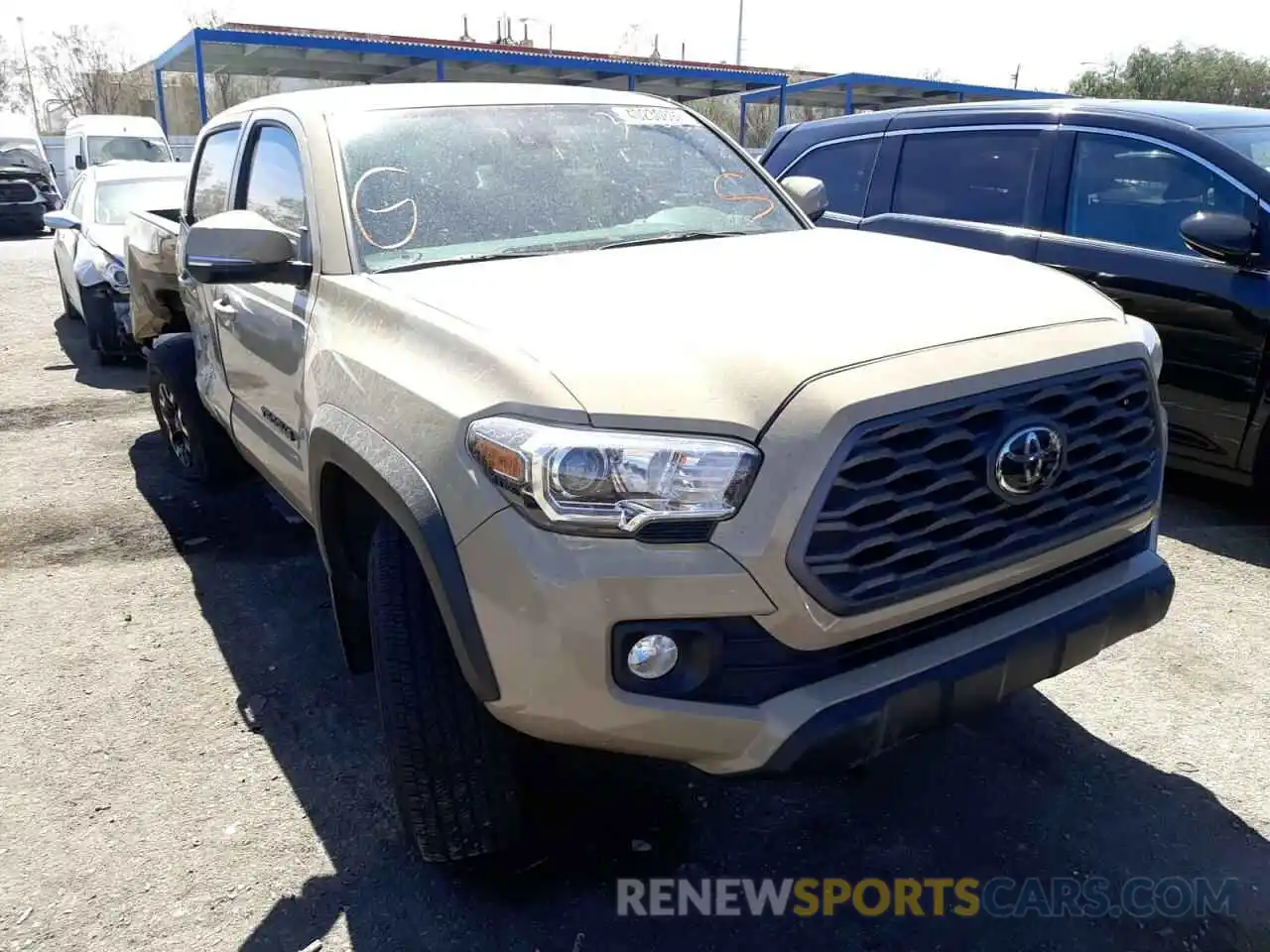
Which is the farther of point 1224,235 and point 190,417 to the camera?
point 190,417

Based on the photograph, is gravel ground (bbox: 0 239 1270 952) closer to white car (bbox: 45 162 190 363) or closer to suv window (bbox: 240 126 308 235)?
suv window (bbox: 240 126 308 235)

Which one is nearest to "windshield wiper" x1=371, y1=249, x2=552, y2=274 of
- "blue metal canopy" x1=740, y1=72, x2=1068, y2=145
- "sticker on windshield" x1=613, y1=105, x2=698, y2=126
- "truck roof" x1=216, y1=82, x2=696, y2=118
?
"truck roof" x1=216, y1=82, x2=696, y2=118

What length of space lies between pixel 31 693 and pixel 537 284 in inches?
91.5

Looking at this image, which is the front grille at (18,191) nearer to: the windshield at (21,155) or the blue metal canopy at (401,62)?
the windshield at (21,155)

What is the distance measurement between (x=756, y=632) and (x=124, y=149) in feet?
72.2

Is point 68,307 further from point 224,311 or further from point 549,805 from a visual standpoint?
point 549,805

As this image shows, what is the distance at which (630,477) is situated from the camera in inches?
76.9

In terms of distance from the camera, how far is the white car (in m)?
8.44

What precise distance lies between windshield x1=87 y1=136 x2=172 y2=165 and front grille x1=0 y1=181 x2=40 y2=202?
288 centimetres

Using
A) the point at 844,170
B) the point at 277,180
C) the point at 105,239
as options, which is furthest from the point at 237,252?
the point at 105,239

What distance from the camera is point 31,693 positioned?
3.44 metres

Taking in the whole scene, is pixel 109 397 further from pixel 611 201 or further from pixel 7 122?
pixel 7 122

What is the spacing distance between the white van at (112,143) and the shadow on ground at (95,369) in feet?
38.8

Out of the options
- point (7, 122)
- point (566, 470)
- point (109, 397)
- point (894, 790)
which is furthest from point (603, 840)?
point (7, 122)
